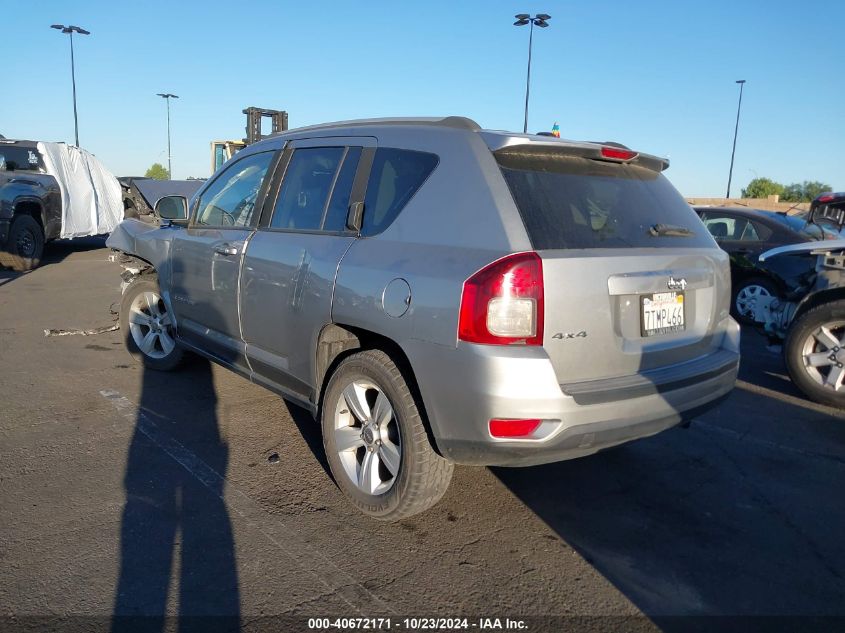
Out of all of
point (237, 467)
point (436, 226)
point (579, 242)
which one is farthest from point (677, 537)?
point (237, 467)

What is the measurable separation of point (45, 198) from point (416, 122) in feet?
38.4

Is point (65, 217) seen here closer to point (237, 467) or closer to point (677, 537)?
point (237, 467)

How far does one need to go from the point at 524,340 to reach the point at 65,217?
13.6 m

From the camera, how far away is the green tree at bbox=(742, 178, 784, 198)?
55947 millimetres

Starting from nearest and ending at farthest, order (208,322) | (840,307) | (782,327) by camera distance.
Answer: (208,322), (840,307), (782,327)

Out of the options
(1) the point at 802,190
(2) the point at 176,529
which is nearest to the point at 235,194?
(2) the point at 176,529

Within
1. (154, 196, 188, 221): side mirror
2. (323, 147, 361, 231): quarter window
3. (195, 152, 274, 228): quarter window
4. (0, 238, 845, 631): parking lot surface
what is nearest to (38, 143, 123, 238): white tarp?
(154, 196, 188, 221): side mirror

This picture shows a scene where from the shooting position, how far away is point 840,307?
529 centimetres

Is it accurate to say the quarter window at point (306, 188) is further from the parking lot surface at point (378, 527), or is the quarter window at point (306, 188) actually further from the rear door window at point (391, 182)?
the parking lot surface at point (378, 527)

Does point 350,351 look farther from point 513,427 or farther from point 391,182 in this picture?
point 513,427

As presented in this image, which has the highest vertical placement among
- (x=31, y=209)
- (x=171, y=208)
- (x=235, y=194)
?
(x=235, y=194)

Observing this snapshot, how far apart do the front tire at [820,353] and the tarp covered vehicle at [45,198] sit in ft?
38.9

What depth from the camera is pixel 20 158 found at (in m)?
13.1

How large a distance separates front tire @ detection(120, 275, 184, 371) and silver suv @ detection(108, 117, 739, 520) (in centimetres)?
179
